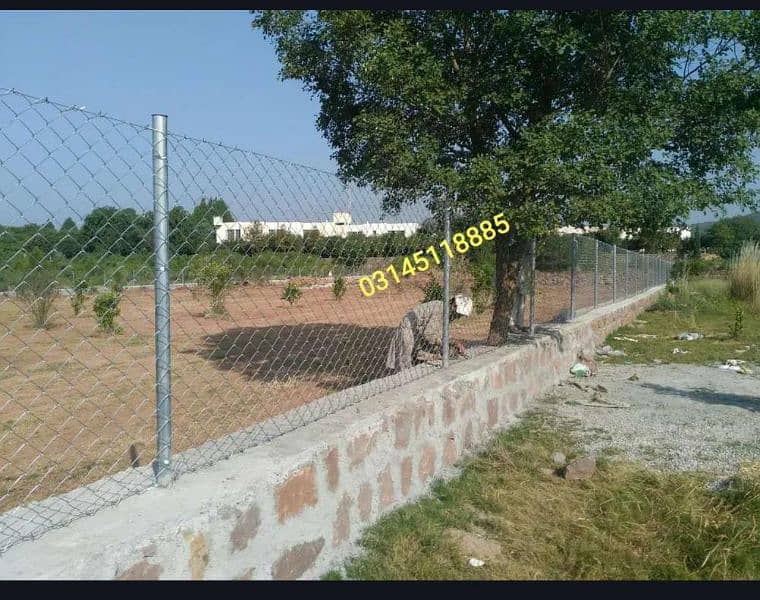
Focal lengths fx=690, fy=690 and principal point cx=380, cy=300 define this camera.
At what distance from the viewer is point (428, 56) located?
19.4 ft

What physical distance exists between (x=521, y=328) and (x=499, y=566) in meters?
4.67

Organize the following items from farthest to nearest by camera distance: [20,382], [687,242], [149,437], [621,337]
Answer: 1. [687,242]
2. [621,337]
3. [20,382]
4. [149,437]

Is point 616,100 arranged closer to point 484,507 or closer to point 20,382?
point 484,507

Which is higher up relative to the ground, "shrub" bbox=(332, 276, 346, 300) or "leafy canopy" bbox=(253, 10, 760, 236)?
"leafy canopy" bbox=(253, 10, 760, 236)

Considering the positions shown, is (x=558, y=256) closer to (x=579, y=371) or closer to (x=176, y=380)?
(x=579, y=371)

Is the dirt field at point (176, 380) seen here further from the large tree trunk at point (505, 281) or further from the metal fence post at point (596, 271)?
the metal fence post at point (596, 271)

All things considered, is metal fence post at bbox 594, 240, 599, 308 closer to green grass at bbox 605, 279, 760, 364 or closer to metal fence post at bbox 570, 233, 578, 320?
green grass at bbox 605, 279, 760, 364

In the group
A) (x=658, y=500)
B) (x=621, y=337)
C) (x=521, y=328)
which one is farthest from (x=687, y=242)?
(x=658, y=500)

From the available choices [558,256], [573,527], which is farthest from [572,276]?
[573,527]

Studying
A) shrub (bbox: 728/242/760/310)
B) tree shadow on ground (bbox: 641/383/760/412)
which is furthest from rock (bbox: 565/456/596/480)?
shrub (bbox: 728/242/760/310)

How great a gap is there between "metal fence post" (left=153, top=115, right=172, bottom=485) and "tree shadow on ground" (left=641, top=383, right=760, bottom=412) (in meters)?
6.09

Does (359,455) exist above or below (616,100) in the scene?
below

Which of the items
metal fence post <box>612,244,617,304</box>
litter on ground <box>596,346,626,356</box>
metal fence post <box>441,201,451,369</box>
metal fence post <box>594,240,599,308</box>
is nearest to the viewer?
metal fence post <box>441,201,451,369</box>

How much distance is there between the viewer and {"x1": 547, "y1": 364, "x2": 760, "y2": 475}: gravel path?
528 centimetres
